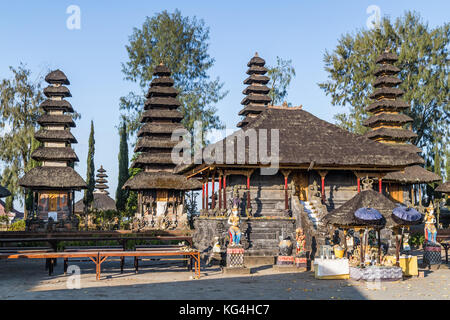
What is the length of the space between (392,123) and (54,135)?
2892 cm

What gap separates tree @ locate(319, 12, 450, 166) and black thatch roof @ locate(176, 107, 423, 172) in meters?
24.5

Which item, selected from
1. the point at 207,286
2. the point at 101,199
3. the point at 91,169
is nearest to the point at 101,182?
the point at 101,199

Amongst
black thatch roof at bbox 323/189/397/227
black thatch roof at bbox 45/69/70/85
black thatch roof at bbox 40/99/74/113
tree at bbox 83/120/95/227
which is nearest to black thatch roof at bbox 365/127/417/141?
tree at bbox 83/120/95/227

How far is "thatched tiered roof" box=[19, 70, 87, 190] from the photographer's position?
136 feet

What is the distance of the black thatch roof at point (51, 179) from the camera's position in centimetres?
4088

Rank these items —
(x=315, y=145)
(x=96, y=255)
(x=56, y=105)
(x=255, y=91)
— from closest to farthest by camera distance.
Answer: (x=96, y=255) < (x=315, y=145) < (x=56, y=105) < (x=255, y=91)

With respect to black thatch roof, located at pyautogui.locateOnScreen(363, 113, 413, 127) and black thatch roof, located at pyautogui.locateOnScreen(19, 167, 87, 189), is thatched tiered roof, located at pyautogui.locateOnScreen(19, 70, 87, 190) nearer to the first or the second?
black thatch roof, located at pyautogui.locateOnScreen(19, 167, 87, 189)

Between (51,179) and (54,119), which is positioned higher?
(54,119)

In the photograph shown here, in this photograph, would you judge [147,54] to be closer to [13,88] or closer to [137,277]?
[13,88]

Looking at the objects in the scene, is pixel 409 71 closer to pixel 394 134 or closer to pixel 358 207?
pixel 394 134

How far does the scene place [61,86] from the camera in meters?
45.1

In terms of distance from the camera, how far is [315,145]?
986 inches

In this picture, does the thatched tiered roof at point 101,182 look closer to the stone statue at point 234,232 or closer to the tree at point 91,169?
the tree at point 91,169
